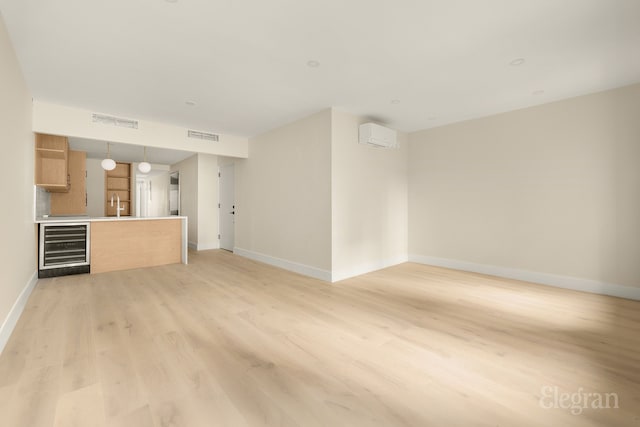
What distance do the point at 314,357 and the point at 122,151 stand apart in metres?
6.94

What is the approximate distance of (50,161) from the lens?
4535mm

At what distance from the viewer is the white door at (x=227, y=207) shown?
22.6 feet

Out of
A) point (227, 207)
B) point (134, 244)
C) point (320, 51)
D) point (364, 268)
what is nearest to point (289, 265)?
point (364, 268)

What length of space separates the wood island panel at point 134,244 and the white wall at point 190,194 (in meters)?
1.90

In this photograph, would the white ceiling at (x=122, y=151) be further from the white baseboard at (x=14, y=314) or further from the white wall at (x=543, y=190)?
the white wall at (x=543, y=190)

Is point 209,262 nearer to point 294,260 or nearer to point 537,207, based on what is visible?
point 294,260

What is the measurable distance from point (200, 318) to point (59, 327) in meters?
1.22

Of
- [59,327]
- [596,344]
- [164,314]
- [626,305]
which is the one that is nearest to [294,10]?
[164,314]

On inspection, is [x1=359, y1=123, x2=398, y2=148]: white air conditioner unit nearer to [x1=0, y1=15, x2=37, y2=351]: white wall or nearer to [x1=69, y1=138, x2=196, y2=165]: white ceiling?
[x1=69, y1=138, x2=196, y2=165]: white ceiling

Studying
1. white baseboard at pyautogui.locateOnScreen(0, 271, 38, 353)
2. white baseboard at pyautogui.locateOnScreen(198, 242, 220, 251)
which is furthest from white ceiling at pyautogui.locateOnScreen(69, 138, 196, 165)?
white baseboard at pyautogui.locateOnScreen(0, 271, 38, 353)

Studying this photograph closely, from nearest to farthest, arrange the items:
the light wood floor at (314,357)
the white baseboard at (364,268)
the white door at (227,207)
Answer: the light wood floor at (314,357)
the white baseboard at (364,268)
the white door at (227,207)

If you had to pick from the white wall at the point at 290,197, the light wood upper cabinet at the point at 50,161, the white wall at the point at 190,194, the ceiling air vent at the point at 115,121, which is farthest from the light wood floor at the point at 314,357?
the white wall at the point at 190,194

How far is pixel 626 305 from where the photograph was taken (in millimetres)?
3178

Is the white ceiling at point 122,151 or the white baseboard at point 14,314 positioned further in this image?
the white ceiling at point 122,151
